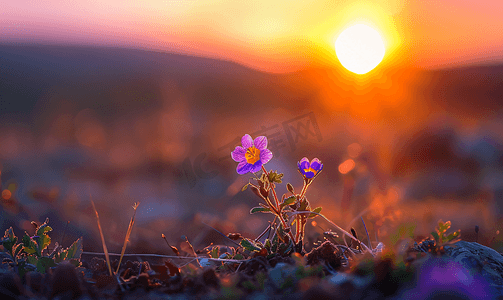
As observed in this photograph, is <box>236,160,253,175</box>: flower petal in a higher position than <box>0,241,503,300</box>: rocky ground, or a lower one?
higher

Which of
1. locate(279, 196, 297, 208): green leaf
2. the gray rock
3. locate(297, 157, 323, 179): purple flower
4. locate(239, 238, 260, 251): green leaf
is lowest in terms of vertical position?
the gray rock

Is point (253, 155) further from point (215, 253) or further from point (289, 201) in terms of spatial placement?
point (215, 253)

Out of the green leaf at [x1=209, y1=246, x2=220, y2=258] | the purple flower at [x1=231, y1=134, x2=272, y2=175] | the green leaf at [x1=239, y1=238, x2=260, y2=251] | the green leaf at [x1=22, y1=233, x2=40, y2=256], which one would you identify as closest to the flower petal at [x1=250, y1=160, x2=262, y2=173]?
the purple flower at [x1=231, y1=134, x2=272, y2=175]

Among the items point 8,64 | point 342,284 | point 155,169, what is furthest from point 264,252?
point 8,64

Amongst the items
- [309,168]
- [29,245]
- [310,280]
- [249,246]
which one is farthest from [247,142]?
[29,245]

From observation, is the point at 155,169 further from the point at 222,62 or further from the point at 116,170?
the point at 222,62

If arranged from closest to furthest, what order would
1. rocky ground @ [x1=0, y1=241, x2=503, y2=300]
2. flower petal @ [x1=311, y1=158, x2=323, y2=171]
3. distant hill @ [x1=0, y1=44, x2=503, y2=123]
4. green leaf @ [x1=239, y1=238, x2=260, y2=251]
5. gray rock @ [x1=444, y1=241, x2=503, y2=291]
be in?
rocky ground @ [x1=0, y1=241, x2=503, y2=300] < gray rock @ [x1=444, y1=241, x2=503, y2=291] < green leaf @ [x1=239, y1=238, x2=260, y2=251] < flower petal @ [x1=311, y1=158, x2=323, y2=171] < distant hill @ [x1=0, y1=44, x2=503, y2=123]

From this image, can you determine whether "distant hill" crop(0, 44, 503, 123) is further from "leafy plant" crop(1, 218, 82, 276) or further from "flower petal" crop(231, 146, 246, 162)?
"leafy plant" crop(1, 218, 82, 276)

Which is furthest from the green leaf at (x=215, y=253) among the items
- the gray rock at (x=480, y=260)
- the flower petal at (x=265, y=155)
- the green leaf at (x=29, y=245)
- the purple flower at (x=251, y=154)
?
the gray rock at (x=480, y=260)

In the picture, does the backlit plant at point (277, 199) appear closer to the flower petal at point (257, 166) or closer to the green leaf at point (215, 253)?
the flower petal at point (257, 166)
